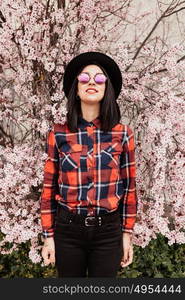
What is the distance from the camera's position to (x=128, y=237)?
1983 millimetres

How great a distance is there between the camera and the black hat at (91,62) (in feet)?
5.91

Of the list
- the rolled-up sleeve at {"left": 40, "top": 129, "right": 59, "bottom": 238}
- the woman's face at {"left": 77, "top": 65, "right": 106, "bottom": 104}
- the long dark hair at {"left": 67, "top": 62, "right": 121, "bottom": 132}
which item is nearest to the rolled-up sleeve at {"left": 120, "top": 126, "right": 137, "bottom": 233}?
the long dark hair at {"left": 67, "top": 62, "right": 121, "bottom": 132}

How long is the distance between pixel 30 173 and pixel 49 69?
684mm

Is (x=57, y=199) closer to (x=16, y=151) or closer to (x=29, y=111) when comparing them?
(x=16, y=151)

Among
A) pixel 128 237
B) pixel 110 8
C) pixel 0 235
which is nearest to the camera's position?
pixel 128 237

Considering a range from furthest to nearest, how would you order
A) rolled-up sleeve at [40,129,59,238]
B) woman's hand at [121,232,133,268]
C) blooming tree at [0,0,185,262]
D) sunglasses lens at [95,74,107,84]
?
blooming tree at [0,0,185,262] < woman's hand at [121,232,133,268] < rolled-up sleeve at [40,129,59,238] < sunglasses lens at [95,74,107,84]

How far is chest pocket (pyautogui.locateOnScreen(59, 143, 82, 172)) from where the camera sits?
1770 mm

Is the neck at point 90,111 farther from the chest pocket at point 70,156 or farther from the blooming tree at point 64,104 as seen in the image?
the blooming tree at point 64,104

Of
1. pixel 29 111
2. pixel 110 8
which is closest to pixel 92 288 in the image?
pixel 29 111

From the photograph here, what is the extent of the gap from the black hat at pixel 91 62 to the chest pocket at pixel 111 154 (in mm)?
335

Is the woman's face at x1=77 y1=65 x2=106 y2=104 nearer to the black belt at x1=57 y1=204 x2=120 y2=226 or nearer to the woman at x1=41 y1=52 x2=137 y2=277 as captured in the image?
the woman at x1=41 y1=52 x2=137 y2=277

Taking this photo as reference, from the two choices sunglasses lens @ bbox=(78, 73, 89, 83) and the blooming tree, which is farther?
the blooming tree

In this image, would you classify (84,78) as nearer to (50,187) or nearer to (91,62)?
(91,62)

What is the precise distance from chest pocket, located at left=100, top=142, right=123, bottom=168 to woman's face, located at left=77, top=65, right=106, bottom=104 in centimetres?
24
